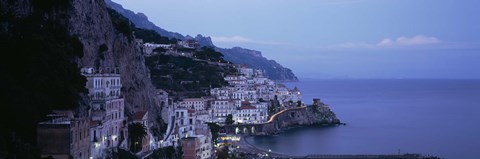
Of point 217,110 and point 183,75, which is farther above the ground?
point 183,75

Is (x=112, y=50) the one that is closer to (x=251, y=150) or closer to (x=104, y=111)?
(x=104, y=111)

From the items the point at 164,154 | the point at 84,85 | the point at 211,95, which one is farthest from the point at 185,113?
the point at 211,95

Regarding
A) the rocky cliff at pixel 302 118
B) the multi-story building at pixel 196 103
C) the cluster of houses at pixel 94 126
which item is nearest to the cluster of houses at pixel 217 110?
the multi-story building at pixel 196 103

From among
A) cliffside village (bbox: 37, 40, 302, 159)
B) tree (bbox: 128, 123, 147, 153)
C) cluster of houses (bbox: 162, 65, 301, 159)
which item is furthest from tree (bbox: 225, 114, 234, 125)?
tree (bbox: 128, 123, 147, 153)

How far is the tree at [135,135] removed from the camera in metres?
31.5

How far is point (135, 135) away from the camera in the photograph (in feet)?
104

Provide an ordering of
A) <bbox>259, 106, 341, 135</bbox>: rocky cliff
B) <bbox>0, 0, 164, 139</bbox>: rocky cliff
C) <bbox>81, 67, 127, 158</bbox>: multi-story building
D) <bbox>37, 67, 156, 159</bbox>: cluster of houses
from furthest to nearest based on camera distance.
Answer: <bbox>259, 106, 341, 135</bbox>: rocky cliff < <bbox>0, 0, 164, 139</bbox>: rocky cliff < <bbox>81, 67, 127, 158</bbox>: multi-story building < <bbox>37, 67, 156, 159</bbox>: cluster of houses

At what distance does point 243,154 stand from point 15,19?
23767 millimetres

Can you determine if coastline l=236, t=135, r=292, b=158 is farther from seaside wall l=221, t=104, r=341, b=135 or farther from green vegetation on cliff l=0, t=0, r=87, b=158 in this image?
green vegetation on cliff l=0, t=0, r=87, b=158

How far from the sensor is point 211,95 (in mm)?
71625

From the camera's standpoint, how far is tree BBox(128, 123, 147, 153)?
31.5 meters

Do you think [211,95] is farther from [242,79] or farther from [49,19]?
[49,19]

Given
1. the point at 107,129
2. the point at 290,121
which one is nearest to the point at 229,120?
the point at 290,121

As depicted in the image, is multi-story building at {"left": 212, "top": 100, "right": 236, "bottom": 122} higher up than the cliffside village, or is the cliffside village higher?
the cliffside village
